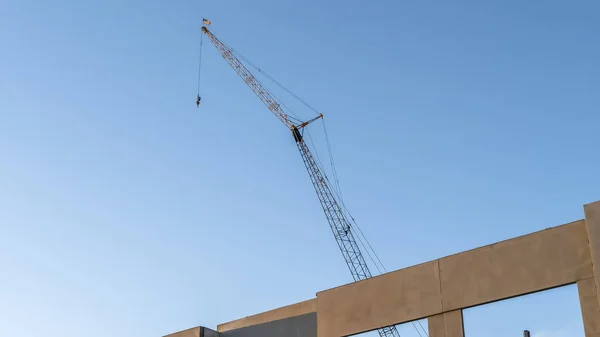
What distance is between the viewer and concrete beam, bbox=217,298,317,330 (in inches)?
1377

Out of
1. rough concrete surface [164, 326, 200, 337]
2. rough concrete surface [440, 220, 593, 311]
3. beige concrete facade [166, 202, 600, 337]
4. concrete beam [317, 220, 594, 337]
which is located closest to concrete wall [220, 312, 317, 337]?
rough concrete surface [164, 326, 200, 337]

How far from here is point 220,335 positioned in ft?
124

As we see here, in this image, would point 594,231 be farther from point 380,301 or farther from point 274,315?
point 274,315

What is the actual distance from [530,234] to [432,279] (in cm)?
391

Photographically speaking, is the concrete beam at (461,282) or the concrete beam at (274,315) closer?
the concrete beam at (461,282)

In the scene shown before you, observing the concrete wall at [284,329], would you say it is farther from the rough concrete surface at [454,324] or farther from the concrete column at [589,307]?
the concrete column at [589,307]

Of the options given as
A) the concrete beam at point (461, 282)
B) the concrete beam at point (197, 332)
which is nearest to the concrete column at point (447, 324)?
the concrete beam at point (461, 282)

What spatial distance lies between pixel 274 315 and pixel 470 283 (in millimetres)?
11141

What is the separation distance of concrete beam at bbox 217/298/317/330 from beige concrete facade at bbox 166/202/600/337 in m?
2.47

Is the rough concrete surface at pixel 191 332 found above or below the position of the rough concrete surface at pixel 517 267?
above

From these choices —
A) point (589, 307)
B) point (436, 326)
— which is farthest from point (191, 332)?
point (589, 307)

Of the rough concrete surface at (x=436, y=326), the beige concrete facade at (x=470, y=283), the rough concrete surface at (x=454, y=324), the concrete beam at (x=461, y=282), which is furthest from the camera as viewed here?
the rough concrete surface at (x=436, y=326)

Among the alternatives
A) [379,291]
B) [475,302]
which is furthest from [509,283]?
[379,291]

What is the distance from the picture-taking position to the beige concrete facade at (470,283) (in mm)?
25219
